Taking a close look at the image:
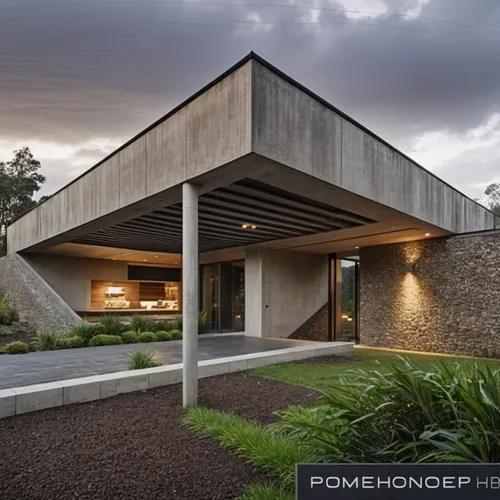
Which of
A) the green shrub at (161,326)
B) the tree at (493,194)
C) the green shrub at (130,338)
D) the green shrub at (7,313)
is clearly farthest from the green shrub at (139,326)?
the tree at (493,194)

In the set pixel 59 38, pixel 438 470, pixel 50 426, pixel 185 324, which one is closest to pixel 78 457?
pixel 50 426

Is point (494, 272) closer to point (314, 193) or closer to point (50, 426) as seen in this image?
point (314, 193)

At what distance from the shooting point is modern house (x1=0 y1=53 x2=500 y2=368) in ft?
17.7

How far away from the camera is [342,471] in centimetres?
140

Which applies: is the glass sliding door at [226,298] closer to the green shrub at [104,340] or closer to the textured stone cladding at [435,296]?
the textured stone cladding at [435,296]

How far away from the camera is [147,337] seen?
1135 centimetres

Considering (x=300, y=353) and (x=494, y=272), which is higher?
(x=494, y=272)

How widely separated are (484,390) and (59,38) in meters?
9.32

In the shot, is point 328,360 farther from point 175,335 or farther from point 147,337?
point 147,337

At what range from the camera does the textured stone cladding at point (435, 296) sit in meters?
9.80

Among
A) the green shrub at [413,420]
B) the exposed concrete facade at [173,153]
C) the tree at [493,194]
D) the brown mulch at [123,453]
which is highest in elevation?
the tree at [493,194]

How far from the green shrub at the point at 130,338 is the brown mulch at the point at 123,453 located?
581 centimetres

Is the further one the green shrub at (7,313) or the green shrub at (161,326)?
the green shrub at (161,326)

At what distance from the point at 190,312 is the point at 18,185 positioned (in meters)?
26.3
